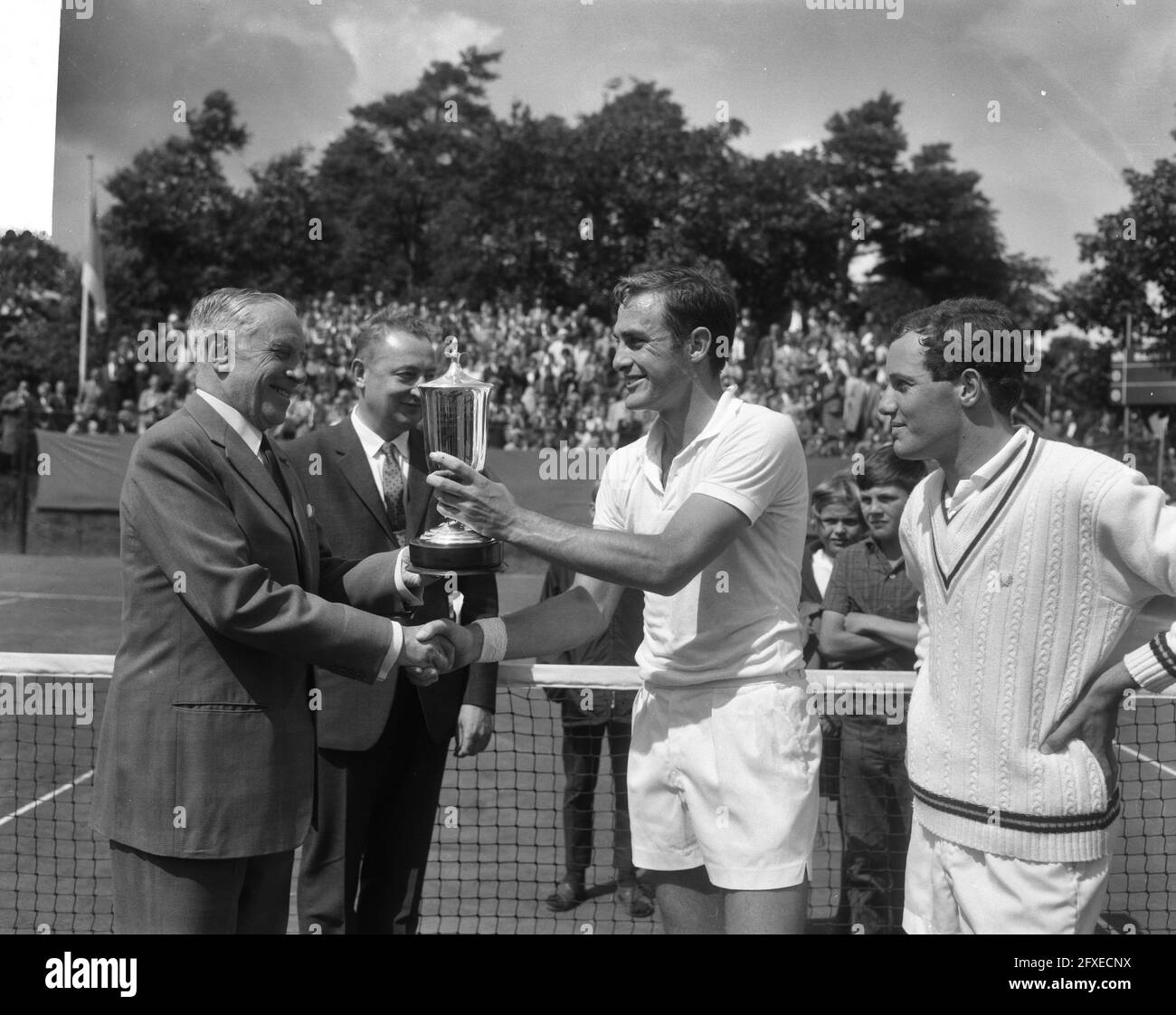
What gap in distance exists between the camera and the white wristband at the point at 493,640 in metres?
3.44

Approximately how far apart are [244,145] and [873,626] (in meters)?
35.9

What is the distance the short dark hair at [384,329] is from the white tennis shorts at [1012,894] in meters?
2.37

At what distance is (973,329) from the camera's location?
109 inches

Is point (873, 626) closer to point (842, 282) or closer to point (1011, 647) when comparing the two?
point (1011, 647)

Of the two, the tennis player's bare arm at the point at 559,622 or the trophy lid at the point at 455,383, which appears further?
the tennis player's bare arm at the point at 559,622

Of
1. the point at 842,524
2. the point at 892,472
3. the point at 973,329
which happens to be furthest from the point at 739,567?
the point at 842,524

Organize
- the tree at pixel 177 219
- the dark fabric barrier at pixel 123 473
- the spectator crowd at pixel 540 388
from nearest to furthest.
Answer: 1. the dark fabric barrier at pixel 123 473
2. the spectator crowd at pixel 540 388
3. the tree at pixel 177 219

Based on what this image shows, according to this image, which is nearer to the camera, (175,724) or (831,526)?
(175,724)

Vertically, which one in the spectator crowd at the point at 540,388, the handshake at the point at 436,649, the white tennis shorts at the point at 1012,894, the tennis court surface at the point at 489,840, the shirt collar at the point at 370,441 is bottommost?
the tennis court surface at the point at 489,840

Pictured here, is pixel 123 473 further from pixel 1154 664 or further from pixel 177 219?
pixel 177 219

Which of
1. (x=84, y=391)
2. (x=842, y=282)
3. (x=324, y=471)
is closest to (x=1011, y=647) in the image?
(x=324, y=471)

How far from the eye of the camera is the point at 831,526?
5.24 m

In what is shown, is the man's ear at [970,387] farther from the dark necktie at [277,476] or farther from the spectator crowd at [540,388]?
the spectator crowd at [540,388]

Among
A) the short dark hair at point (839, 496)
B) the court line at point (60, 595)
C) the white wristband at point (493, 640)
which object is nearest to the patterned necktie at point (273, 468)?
the white wristband at point (493, 640)
